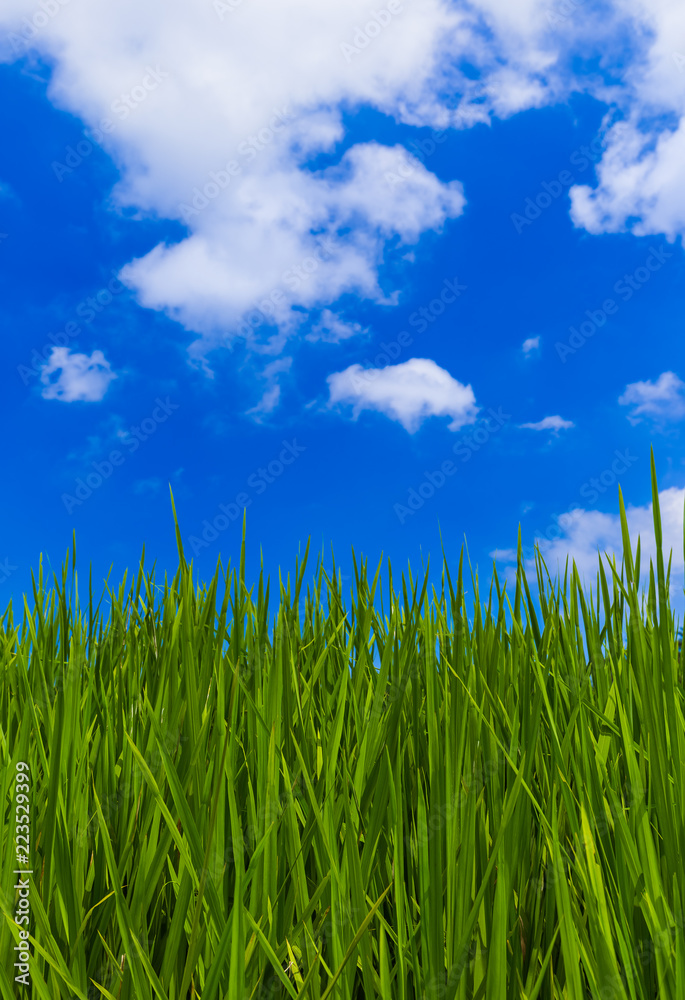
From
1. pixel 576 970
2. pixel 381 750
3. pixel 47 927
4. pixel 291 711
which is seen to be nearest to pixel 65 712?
pixel 47 927

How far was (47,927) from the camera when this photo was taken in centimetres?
131

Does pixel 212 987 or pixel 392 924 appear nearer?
pixel 212 987

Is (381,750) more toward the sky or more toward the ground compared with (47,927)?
more toward the sky

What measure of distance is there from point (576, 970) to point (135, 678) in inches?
56.7

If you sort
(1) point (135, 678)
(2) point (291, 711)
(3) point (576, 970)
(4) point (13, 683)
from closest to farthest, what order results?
(3) point (576, 970) → (2) point (291, 711) → (1) point (135, 678) → (4) point (13, 683)

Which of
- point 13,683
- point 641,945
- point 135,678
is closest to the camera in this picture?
point 641,945

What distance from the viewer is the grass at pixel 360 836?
118cm

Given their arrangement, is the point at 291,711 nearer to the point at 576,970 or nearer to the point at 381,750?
the point at 381,750

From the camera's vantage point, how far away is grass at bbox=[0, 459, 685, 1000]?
118 cm

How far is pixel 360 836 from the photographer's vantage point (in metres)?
1.58

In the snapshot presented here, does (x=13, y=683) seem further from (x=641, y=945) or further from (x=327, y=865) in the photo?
(x=641, y=945)

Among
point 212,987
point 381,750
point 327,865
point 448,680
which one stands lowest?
point 212,987

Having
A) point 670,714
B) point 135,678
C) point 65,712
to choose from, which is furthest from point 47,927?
point 670,714

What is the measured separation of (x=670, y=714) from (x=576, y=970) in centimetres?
47
